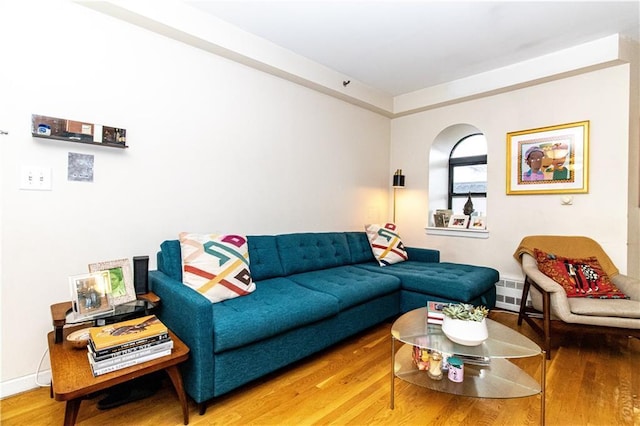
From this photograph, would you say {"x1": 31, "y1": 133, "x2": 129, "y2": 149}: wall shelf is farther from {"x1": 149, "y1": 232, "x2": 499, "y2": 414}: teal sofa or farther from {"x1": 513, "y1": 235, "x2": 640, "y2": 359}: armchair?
{"x1": 513, "y1": 235, "x2": 640, "y2": 359}: armchair

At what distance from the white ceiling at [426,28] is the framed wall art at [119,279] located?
1862 mm

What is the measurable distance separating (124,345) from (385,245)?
2.59 m

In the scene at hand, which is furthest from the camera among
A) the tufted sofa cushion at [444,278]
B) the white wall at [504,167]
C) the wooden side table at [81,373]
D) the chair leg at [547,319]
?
the white wall at [504,167]

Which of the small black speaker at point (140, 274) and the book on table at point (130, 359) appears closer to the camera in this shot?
the book on table at point (130, 359)

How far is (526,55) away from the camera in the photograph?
9.60 feet

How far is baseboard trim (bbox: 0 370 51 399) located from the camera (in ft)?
5.65

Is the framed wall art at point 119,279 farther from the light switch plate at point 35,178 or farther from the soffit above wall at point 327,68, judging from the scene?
the soffit above wall at point 327,68

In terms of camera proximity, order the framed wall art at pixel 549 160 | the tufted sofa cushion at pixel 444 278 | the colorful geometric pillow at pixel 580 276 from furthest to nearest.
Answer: the framed wall art at pixel 549 160 < the tufted sofa cushion at pixel 444 278 < the colorful geometric pillow at pixel 580 276

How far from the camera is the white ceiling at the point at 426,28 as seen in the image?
2238 millimetres

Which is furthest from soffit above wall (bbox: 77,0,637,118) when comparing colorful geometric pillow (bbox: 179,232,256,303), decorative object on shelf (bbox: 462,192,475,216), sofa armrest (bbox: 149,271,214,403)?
sofa armrest (bbox: 149,271,214,403)

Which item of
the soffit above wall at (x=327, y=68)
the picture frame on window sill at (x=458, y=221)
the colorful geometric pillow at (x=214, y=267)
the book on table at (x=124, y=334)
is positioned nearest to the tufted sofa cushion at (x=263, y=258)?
the colorful geometric pillow at (x=214, y=267)

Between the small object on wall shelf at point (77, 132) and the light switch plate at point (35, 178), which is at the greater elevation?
the small object on wall shelf at point (77, 132)

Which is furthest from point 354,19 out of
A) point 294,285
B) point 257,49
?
point 294,285

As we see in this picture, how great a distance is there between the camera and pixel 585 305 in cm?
221
